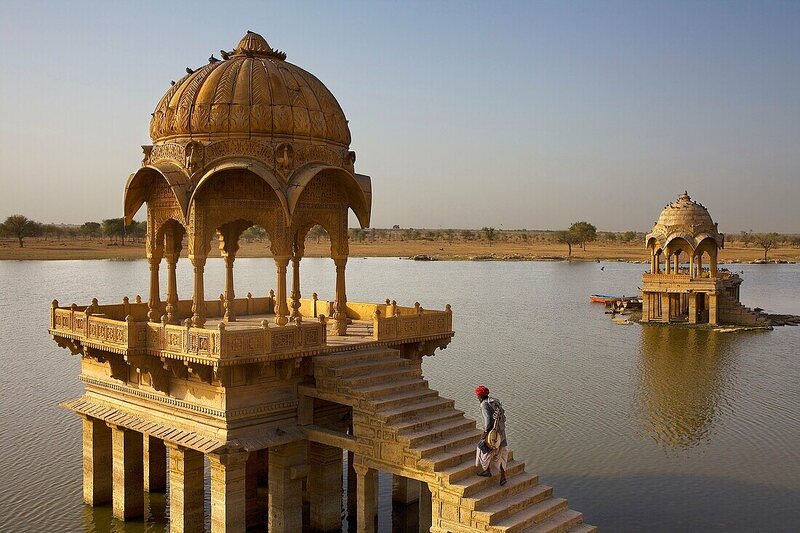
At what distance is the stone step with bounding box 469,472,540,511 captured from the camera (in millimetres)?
9688

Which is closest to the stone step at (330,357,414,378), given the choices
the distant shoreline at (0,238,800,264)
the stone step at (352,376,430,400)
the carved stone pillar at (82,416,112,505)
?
the stone step at (352,376,430,400)

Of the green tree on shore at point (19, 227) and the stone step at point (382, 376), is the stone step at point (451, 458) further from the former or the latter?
the green tree on shore at point (19, 227)

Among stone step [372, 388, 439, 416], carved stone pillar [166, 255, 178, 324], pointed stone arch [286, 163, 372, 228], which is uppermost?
pointed stone arch [286, 163, 372, 228]

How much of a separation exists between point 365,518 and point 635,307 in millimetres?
37999

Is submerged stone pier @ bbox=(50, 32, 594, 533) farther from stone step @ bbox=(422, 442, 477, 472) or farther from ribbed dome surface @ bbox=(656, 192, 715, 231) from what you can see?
ribbed dome surface @ bbox=(656, 192, 715, 231)

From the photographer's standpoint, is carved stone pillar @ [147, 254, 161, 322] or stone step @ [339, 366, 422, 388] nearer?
stone step @ [339, 366, 422, 388]

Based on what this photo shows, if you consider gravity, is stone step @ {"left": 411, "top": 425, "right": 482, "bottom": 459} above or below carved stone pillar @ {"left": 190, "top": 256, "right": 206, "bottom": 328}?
below

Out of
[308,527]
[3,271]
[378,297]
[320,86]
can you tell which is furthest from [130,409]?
[3,271]

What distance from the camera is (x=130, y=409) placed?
1298 cm

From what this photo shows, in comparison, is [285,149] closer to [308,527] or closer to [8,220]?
[308,527]

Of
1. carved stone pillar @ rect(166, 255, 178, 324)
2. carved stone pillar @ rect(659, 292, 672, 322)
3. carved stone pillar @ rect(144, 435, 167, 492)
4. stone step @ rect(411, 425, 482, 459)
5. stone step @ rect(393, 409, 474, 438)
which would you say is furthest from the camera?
carved stone pillar @ rect(659, 292, 672, 322)

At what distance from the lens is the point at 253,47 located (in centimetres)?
1334

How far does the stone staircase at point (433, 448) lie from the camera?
966 cm

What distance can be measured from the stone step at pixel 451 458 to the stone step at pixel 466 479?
64 millimetres
